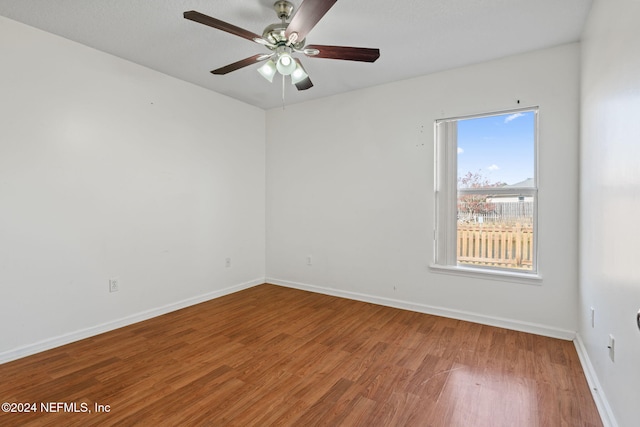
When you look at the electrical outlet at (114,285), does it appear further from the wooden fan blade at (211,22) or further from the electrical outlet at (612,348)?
the electrical outlet at (612,348)

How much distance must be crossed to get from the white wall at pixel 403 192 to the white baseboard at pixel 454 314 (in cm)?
1

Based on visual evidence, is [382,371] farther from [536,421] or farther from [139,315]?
[139,315]

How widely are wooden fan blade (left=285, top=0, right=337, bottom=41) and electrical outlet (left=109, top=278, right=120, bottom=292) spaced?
2.73 metres

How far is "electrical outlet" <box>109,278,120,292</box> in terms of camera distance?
2.95 meters

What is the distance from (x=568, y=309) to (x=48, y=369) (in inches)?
167

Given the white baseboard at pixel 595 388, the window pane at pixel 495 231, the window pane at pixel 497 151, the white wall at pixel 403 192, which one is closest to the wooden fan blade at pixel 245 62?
the white wall at pixel 403 192

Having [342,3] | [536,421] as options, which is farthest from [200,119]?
[536,421]

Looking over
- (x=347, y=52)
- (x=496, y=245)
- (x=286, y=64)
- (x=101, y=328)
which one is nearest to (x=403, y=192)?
(x=496, y=245)

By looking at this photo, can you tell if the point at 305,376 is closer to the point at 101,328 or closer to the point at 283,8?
the point at 101,328

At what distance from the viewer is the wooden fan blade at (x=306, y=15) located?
159 cm

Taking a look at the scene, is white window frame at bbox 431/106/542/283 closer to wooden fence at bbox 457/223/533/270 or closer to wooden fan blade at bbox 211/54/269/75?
wooden fence at bbox 457/223/533/270

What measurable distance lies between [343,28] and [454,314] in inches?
116

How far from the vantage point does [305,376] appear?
7.09ft

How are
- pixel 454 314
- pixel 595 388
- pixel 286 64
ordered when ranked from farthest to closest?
pixel 454 314, pixel 286 64, pixel 595 388
